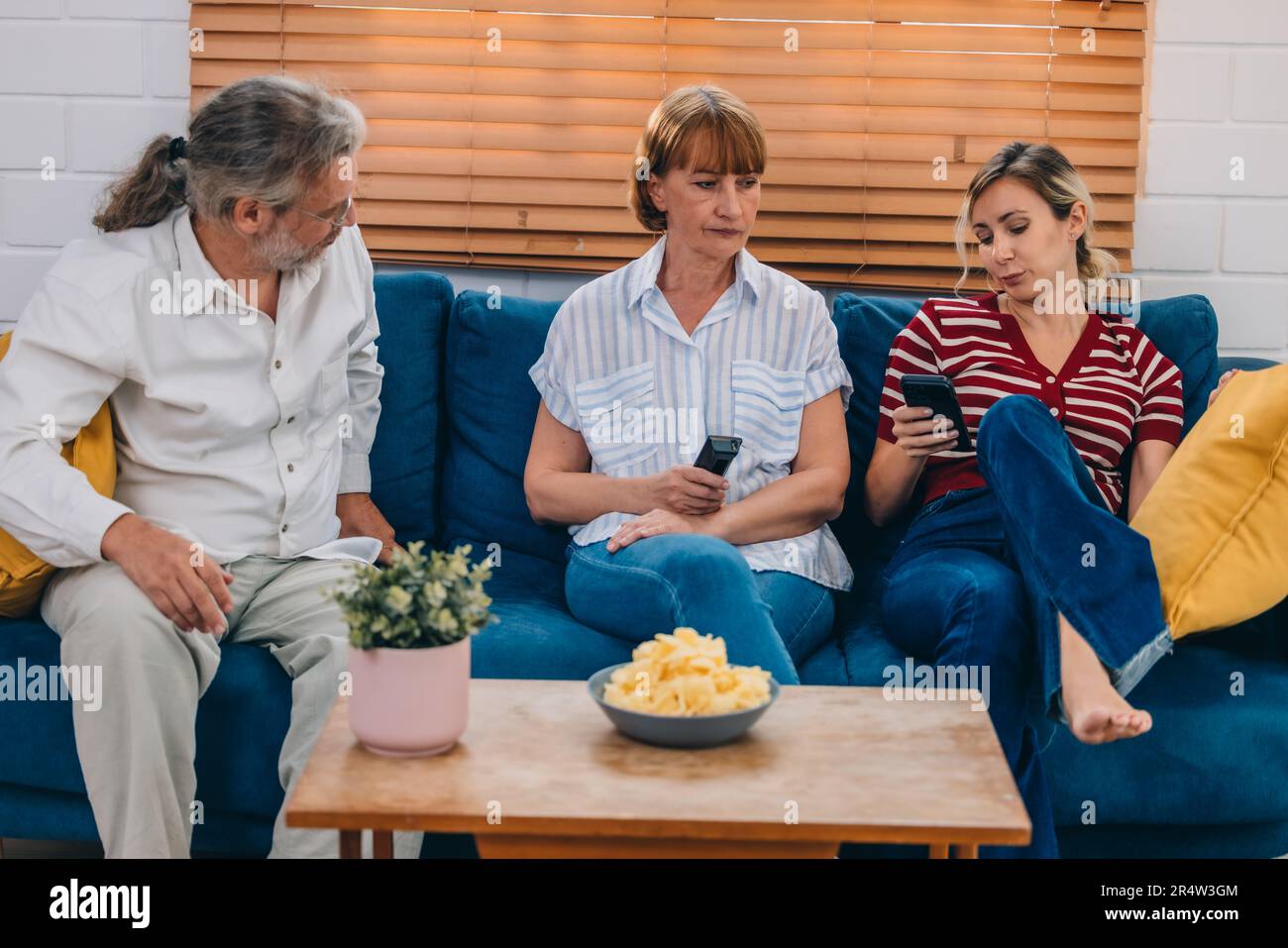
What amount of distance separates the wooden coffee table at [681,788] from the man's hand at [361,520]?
73 centimetres

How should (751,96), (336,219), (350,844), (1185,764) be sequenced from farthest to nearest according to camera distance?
(751,96) → (336,219) → (1185,764) → (350,844)

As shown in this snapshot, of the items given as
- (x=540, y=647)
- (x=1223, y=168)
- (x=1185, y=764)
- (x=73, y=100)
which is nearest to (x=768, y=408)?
(x=540, y=647)

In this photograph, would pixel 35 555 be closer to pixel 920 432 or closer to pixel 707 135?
pixel 707 135

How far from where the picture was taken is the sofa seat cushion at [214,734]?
5.71 ft

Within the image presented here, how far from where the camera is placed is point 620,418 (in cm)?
207

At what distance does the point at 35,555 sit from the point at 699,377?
3.26 ft

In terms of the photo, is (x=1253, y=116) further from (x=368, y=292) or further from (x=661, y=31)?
(x=368, y=292)

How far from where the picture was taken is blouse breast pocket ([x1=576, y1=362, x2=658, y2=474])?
2.06m

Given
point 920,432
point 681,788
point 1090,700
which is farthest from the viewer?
point 920,432

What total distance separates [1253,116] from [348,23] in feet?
5.50
